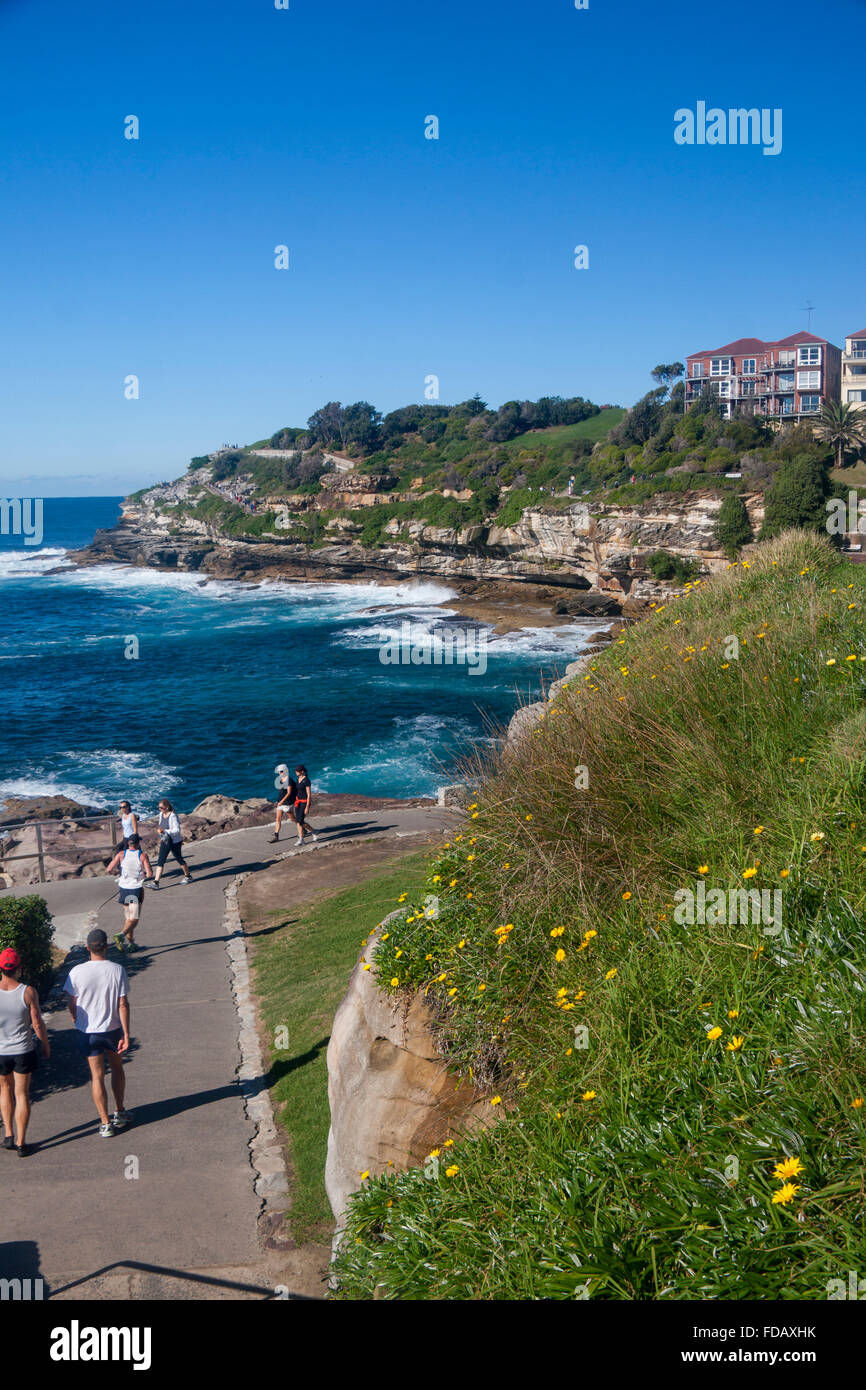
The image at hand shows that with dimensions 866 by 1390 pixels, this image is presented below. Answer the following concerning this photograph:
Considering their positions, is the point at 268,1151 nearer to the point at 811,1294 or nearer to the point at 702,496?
the point at 811,1294

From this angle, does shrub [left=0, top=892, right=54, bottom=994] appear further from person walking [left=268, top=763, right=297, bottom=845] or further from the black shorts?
person walking [left=268, top=763, right=297, bottom=845]

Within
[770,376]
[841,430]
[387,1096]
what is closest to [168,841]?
[387,1096]

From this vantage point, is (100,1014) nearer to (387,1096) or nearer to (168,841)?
(387,1096)

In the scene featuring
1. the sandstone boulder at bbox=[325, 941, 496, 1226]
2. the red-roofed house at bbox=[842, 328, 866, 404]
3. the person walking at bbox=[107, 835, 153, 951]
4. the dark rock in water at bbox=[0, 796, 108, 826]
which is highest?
the red-roofed house at bbox=[842, 328, 866, 404]

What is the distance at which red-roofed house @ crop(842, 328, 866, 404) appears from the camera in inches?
2869

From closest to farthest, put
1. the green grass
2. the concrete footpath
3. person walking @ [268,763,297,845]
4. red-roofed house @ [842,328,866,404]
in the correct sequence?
1. the concrete footpath
2. the green grass
3. person walking @ [268,763,297,845]
4. red-roofed house @ [842,328,866,404]

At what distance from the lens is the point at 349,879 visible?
1439 cm

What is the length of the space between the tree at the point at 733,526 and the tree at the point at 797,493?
4.06 ft

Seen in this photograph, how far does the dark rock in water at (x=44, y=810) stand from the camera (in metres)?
25.5

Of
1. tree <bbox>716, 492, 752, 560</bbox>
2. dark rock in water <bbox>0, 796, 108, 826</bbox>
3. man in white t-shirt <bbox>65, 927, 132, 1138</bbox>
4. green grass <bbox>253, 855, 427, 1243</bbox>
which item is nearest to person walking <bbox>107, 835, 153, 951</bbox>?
green grass <bbox>253, 855, 427, 1243</bbox>

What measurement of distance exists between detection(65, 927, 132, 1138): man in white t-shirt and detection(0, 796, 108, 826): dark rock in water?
1845cm

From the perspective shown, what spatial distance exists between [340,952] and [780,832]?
691cm

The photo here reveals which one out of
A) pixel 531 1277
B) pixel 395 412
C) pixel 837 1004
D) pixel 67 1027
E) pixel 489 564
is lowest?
pixel 67 1027
